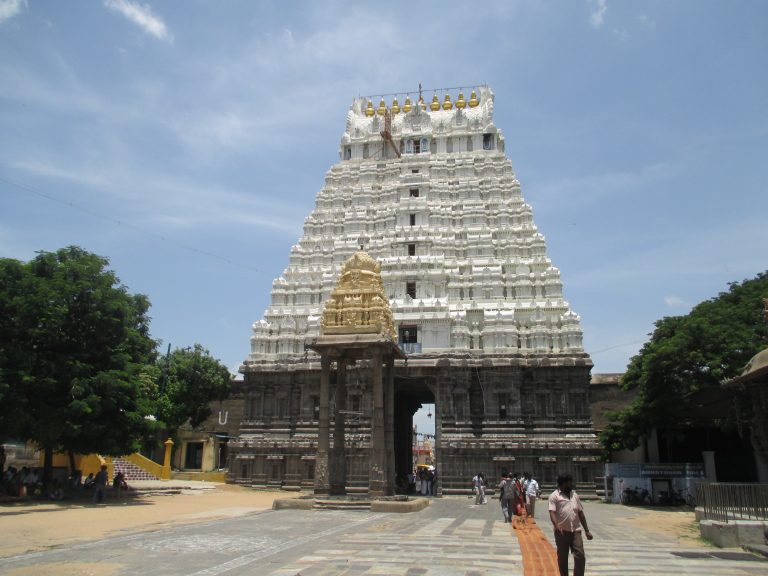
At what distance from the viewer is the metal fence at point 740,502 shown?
48.3 feet

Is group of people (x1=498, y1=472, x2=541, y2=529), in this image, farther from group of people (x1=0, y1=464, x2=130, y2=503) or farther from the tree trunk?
the tree trunk

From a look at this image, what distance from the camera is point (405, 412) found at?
153ft

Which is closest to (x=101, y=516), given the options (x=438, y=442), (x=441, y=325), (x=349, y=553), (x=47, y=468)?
(x=47, y=468)

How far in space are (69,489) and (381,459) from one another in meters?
15.2

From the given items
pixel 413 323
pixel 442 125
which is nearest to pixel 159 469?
pixel 413 323

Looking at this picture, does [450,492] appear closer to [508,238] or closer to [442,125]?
[508,238]

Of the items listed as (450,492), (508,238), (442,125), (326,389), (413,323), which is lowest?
(450,492)

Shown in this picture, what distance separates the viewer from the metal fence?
14.7 meters

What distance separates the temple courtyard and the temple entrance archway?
15.3 meters

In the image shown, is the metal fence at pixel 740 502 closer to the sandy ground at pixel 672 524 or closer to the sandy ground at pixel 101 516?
the sandy ground at pixel 672 524

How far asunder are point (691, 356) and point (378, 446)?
14.5 m

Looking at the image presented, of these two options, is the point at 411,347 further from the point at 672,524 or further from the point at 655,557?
the point at 655,557

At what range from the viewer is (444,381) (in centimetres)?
3647

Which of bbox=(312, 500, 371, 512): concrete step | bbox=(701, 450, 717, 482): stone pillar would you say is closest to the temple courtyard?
bbox=(312, 500, 371, 512): concrete step
